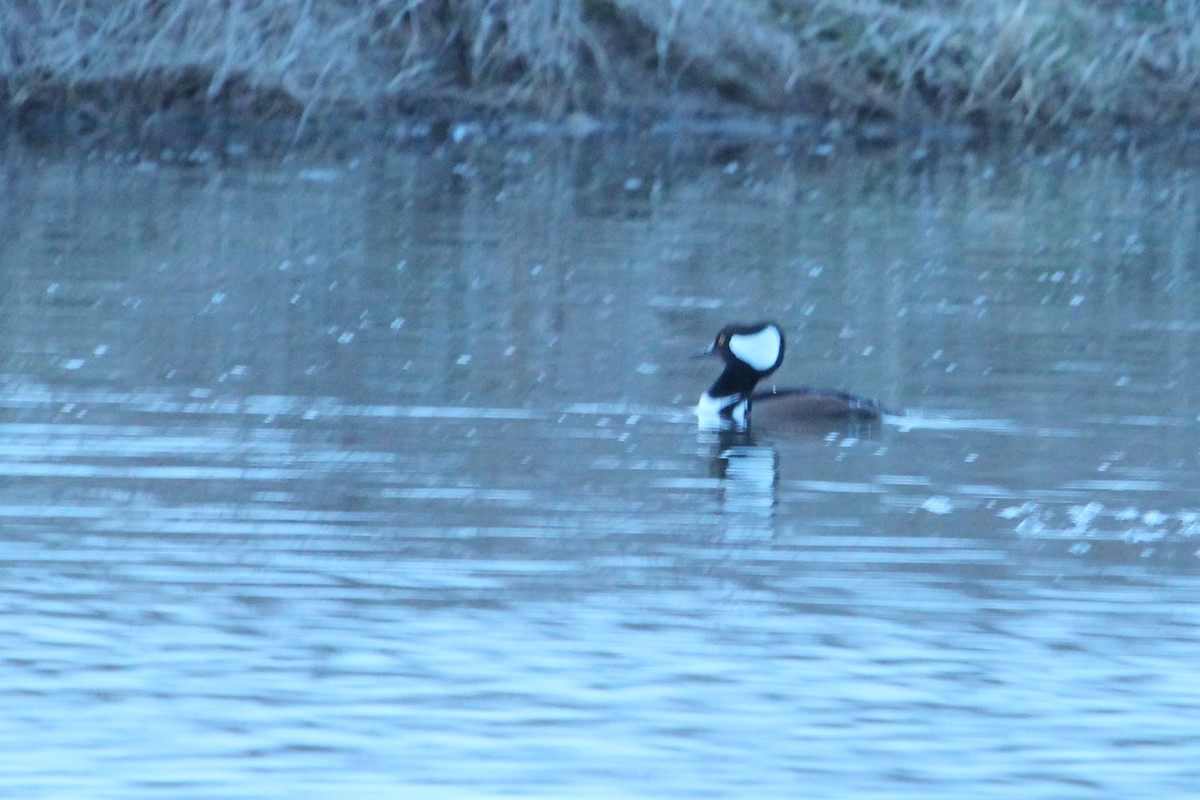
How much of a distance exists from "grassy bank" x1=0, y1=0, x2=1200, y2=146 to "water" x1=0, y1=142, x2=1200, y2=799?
908cm

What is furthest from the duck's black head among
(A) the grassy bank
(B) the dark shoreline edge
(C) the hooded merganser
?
(A) the grassy bank

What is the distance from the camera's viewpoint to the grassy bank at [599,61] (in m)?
27.5

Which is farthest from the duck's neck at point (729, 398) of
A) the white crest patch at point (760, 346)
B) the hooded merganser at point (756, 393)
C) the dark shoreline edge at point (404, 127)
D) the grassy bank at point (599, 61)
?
the grassy bank at point (599, 61)

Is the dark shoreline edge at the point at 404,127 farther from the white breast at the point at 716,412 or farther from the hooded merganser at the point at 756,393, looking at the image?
the white breast at the point at 716,412

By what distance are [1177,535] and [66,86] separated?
20630 millimetres

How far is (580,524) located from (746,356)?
3.19 meters

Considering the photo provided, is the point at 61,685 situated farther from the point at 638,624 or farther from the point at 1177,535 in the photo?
the point at 1177,535

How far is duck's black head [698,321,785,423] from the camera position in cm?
1189

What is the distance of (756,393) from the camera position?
1195 cm

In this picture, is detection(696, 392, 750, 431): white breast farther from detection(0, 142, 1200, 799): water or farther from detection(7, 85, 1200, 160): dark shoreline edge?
detection(7, 85, 1200, 160): dark shoreline edge

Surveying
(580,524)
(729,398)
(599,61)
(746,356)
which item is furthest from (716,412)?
(599,61)

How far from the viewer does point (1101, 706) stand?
22.6ft

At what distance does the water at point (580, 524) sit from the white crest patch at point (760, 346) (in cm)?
52

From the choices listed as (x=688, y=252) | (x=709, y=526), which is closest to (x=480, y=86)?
(x=688, y=252)
